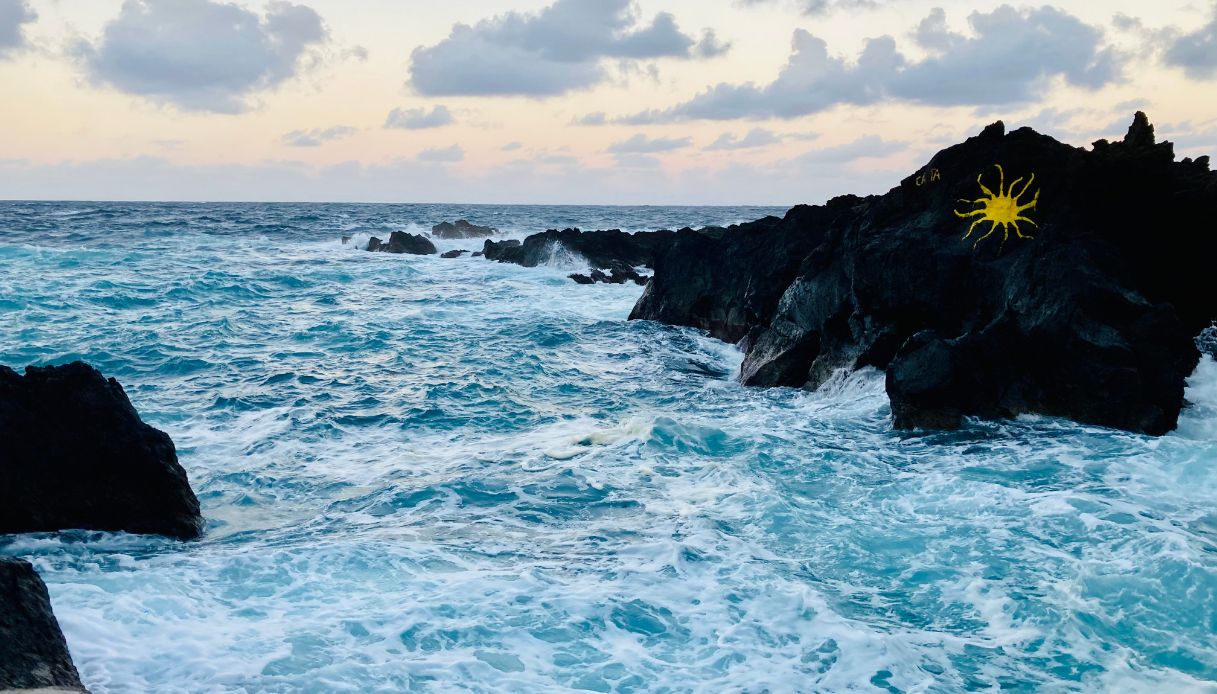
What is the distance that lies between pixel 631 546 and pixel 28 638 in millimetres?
5084

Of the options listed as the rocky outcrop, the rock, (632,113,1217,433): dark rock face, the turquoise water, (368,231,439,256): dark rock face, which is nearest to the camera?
the turquoise water

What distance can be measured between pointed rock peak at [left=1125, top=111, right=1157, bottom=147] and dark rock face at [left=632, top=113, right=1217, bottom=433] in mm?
18

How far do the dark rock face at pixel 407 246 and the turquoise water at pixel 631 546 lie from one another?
3050 cm

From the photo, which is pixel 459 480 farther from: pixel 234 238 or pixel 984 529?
pixel 234 238

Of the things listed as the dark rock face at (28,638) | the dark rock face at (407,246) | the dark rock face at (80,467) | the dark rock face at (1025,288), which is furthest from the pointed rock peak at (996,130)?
the dark rock face at (407,246)

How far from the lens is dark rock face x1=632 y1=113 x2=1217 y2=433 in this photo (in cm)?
1199

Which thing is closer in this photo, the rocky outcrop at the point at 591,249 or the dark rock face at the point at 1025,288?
the dark rock face at the point at 1025,288

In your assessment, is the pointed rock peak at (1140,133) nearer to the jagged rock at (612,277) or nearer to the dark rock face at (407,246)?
the jagged rock at (612,277)

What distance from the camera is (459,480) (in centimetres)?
1105

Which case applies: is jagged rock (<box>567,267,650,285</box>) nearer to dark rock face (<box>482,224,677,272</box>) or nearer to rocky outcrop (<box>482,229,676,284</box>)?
rocky outcrop (<box>482,229,676,284</box>)

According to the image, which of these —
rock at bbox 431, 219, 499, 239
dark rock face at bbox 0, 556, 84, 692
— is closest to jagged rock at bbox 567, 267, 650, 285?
rock at bbox 431, 219, 499, 239

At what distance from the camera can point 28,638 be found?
17.9ft

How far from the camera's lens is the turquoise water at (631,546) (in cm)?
641

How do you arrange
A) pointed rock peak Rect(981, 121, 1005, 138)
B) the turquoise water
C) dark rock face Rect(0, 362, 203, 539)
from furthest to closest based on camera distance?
pointed rock peak Rect(981, 121, 1005, 138) < dark rock face Rect(0, 362, 203, 539) < the turquoise water
